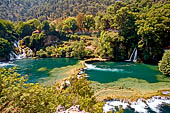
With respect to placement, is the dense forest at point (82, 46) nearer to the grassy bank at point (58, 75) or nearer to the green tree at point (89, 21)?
the green tree at point (89, 21)

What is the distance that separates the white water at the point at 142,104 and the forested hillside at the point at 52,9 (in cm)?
9135

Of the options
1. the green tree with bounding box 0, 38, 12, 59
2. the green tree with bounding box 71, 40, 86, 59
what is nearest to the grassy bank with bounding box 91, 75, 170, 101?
the green tree with bounding box 71, 40, 86, 59

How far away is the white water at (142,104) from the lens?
18.8m

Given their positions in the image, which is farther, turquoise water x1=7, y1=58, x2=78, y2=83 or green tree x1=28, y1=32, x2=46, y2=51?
green tree x1=28, y1=32, x2=46, y2=51

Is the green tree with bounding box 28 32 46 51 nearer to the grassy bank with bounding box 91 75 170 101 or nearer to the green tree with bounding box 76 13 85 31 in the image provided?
the green tree with bounding box 76 13 85 31

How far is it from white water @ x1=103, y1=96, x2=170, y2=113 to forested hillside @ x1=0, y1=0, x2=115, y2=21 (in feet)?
300

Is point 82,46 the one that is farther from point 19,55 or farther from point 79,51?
point 19,55

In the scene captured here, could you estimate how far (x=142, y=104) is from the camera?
2009 cm

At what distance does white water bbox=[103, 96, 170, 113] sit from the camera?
1877 centimetres

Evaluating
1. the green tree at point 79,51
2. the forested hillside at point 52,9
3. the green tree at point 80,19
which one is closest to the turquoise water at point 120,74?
the green tree at point 79,51

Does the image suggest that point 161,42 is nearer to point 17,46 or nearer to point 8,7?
point 17,46

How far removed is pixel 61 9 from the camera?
12638 cm

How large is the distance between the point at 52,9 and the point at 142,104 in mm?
128151

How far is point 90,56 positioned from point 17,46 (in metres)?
35.4
